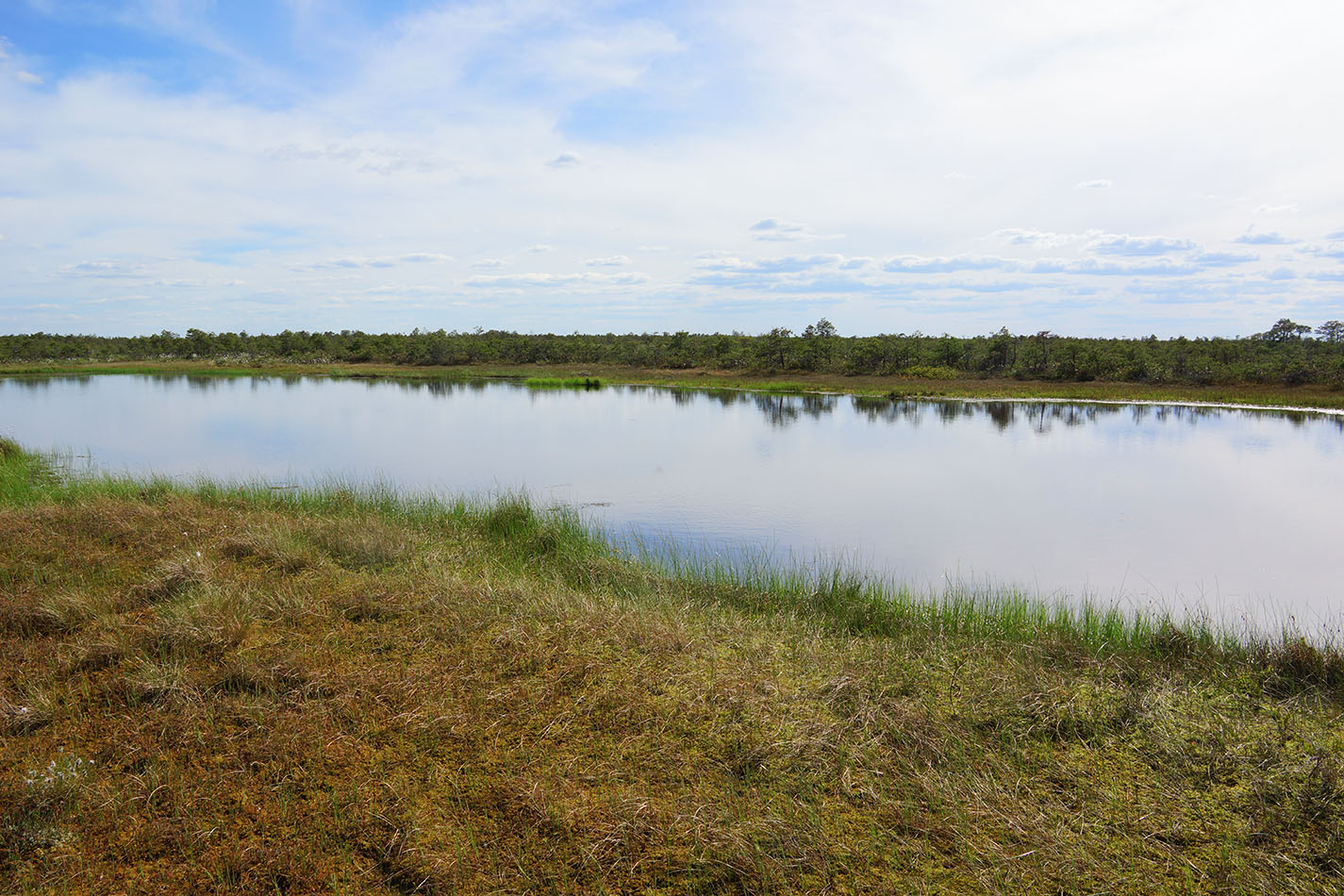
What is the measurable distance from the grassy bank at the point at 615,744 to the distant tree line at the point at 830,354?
39648 millimetres

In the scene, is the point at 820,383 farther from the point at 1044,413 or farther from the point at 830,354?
the point at 1044,413

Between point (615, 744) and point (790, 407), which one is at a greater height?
point (790, 407)

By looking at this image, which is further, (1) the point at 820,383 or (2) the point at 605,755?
(1) the point at 820,383

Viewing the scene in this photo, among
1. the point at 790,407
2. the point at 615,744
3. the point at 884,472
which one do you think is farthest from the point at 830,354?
the point at 615,744

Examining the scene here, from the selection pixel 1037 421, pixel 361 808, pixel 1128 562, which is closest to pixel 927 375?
pixel 1037 421

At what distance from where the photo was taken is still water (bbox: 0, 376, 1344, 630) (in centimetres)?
949

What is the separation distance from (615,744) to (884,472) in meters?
13.2

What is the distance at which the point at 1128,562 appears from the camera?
9.65 metres

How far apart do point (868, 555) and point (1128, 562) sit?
11.4 feet

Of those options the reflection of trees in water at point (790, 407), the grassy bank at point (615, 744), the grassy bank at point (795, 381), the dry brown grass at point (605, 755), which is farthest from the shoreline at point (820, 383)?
the dry brown grass at point (605, 755)

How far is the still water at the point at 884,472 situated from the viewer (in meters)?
9.49

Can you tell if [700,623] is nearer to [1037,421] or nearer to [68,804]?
[68,804]

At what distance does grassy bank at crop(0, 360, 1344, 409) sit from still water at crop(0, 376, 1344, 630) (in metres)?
5.09

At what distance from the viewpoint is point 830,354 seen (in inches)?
1961
